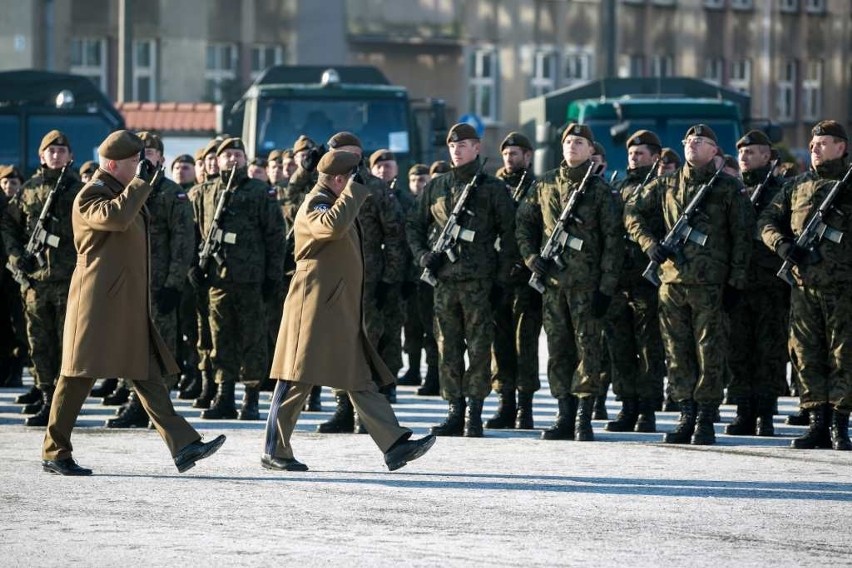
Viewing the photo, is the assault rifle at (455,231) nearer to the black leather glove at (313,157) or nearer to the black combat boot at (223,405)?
the black leather glove at (313,157)

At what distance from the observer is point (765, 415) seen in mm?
13102

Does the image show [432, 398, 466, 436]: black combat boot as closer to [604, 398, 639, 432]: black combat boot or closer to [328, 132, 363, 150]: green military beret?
[604, 398, 639, 432]: black combat boot

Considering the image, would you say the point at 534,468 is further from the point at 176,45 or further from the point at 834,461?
the point at 176,45

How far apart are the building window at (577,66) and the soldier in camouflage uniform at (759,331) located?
36291mm

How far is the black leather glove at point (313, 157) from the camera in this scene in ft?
42.0

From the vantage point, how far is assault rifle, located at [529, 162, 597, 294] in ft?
40.9

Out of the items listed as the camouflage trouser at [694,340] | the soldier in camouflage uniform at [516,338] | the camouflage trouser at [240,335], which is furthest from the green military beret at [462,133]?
the camouflage trouser at [240,335]

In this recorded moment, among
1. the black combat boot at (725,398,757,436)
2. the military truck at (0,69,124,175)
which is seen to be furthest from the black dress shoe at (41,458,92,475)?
the military truck at (0,69,124,175)

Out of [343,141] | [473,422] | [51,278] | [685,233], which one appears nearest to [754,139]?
[685,233]

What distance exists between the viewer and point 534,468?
36.7 feet

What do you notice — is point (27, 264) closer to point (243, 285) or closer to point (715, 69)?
point (243, 285)

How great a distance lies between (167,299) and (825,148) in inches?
168

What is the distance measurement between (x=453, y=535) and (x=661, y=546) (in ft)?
2.96

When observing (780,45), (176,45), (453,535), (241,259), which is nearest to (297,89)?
(241,259)
